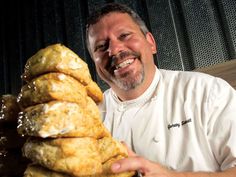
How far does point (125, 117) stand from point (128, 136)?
0.18 meters

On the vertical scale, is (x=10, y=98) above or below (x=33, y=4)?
below

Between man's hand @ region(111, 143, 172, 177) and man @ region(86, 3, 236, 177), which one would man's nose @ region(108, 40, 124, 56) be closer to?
man @ region(86, 3, 236, 177)

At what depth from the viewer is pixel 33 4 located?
4.21 m

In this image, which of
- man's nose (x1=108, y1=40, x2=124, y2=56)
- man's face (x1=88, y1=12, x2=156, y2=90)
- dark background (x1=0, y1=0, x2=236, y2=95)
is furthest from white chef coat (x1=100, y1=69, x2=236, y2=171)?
dark background (x1=0, y1=0, x2=236, y2=95)

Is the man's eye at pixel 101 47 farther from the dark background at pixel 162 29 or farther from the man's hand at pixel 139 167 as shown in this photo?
the man's hand at pixel 139 167

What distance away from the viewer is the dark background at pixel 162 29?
270 centimetres

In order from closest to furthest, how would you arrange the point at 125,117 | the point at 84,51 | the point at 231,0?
the point at 125,117
the point at 231,0
the point at 84,51

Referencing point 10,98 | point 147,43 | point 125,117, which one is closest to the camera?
point 10,98

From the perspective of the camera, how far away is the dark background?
270cm

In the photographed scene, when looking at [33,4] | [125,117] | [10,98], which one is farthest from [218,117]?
[33,4]

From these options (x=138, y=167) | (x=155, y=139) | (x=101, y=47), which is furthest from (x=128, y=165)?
(x=101, y=47)

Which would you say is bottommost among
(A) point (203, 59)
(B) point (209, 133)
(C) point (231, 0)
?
(B) point (209, 133)

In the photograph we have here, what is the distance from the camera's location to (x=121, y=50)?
7.34 ft

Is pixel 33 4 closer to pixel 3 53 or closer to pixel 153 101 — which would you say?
pixel 3 53
